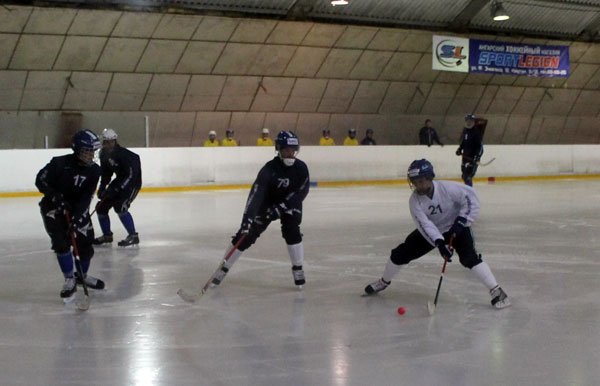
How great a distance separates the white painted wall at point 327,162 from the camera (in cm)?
1606

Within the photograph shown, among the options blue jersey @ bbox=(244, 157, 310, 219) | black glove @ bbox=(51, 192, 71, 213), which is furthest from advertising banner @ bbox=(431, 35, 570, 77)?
black glove @ bbox=(51, 192, 71, 213)

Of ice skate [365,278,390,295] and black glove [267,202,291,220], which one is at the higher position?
black glove [267,202,291,220]

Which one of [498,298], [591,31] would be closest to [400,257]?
[498,298]

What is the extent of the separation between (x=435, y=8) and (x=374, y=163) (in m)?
4.76

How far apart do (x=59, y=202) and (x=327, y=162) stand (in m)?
13.7

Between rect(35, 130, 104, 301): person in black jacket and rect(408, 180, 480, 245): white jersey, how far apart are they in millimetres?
2318

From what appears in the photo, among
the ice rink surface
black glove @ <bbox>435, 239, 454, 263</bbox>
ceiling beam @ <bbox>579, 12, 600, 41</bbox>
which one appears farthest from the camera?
ceiling beam @ <bbox>579, 12, 600, 41</bbox>

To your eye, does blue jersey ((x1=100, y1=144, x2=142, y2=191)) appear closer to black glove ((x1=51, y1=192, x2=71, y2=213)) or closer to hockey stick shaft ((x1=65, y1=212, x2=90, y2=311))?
hockey stick shaft ((x1=65, y1=212, x2=90, y2=311))

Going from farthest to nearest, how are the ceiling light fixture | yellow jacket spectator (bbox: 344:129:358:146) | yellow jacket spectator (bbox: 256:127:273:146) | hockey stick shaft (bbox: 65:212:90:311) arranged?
the ceiling light fixture → yellow jacket spectator (bbox: 344:129:358:146) → yellow jacket spectator (bbox: 256:127:273:146) → hockey stick shaft (bbox: 65:212:90:311)

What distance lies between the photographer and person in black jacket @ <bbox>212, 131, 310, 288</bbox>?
20.5 ft

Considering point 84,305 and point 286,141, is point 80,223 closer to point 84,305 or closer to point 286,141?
point 84,305

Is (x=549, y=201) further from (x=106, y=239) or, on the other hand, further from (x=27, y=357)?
(x=27, y=357)

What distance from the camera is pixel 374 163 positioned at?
65.4ft

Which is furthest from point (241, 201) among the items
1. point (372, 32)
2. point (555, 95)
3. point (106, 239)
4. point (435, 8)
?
point (555, 95)
